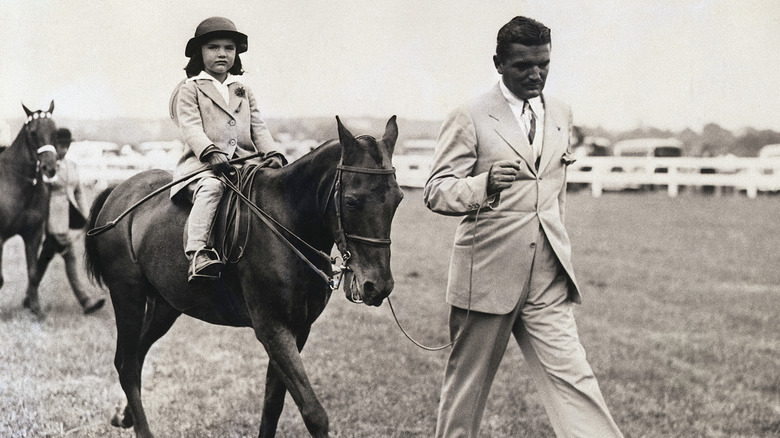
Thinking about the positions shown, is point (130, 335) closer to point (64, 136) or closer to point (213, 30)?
point (213, 30)

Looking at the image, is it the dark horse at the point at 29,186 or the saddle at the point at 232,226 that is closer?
the saddle at the point at 232,226

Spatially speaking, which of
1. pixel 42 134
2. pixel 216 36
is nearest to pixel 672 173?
pixel 216 36

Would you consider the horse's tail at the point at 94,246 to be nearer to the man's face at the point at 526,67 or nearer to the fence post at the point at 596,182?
the man's face at the point at 526,67

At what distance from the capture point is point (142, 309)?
473 cm

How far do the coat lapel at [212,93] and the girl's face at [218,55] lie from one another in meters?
0.09

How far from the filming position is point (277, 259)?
373cm

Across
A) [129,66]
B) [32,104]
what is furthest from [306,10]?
[32,104]

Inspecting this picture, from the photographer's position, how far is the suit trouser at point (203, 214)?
382 centimetres

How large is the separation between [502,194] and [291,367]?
1.25 meters

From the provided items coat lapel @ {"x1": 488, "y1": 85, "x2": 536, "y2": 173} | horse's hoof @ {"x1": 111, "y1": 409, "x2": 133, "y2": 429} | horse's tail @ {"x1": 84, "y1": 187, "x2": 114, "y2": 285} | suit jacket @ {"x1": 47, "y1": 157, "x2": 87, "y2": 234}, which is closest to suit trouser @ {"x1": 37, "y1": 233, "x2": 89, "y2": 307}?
suit jacket @ {"x1": 47, "y1": 157, "x2": 87, "y2": 234}

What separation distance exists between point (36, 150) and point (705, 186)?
669 centimetres

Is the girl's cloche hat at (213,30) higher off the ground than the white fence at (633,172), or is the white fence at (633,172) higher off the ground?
the girl's cloche hat at (213,30)

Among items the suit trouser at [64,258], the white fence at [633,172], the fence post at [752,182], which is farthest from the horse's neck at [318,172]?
the fence post at [752,182]

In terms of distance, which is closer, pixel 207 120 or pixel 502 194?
pixel 502 194
